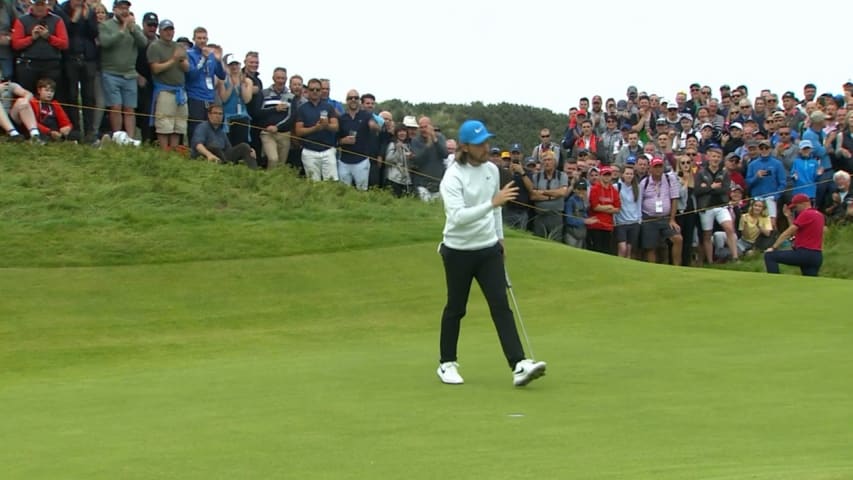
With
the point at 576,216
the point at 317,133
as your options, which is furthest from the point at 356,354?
the point at 576,216

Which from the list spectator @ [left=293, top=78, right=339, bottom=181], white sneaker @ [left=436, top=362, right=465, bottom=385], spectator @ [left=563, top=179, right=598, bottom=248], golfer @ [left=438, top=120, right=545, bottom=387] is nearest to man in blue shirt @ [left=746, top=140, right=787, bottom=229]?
spectator @ [left=563, top=179, right=598, bottom=248]

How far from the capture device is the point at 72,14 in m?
22.8

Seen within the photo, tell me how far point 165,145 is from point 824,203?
13500 mm

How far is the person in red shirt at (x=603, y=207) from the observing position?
2491cm

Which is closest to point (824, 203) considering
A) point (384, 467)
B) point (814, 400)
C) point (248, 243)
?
point (248, 243)

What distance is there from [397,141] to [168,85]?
4.95m

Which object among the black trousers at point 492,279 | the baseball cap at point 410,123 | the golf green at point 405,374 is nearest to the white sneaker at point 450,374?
the golf green at point 405,374

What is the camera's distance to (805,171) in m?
25.9

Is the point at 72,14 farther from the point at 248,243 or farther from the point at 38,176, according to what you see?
the point at 248,243

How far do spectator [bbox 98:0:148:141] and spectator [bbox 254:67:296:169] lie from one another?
2.75m

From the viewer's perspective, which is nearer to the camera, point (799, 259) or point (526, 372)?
point (526, 372)

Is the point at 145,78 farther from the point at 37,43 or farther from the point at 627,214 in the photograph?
the point at 627,214

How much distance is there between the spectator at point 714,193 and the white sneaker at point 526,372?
15490mm

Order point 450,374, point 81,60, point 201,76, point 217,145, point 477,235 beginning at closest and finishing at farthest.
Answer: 1. point 477,235
2. point 450,374
3. point 81,60
4. point 201,76
5. point 217,145
